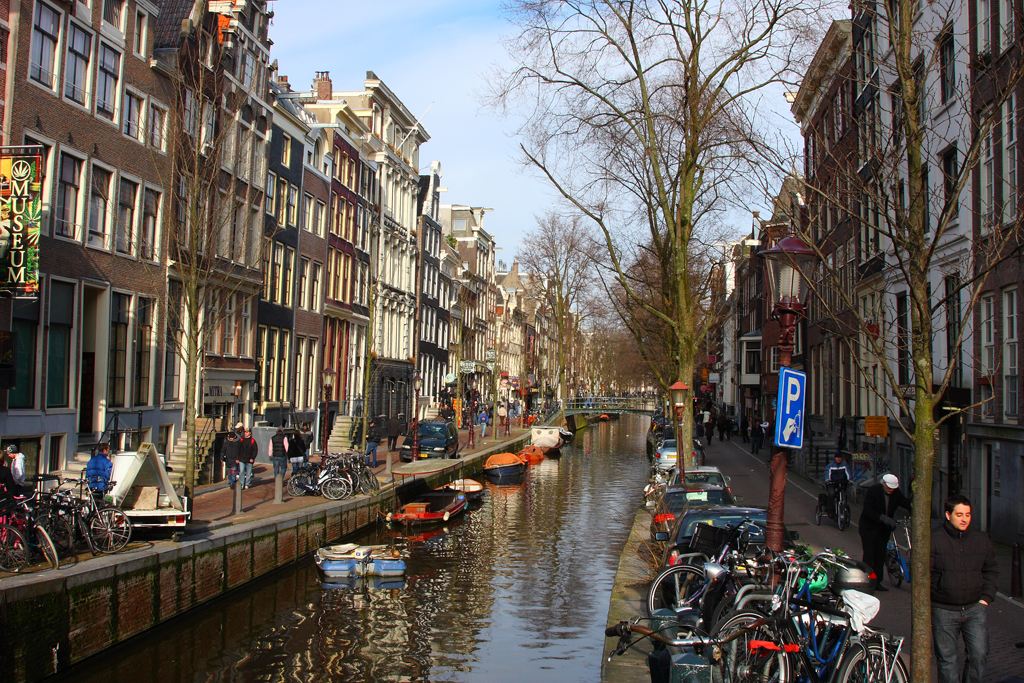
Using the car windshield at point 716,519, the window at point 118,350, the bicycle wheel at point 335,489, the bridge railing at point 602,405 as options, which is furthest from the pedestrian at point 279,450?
the bridge railing at point 602,405

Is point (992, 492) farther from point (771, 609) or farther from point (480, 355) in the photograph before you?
point (480, 355)

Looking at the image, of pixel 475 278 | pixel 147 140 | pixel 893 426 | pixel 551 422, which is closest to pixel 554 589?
pixel 893 426

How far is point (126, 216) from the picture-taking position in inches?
981

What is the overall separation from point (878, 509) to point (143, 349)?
66.6 feet

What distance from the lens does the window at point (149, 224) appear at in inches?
1005

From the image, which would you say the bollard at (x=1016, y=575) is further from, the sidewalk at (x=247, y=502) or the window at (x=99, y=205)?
the window at (x=99, y=205)

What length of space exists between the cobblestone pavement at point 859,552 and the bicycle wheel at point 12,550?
11257 millimetres

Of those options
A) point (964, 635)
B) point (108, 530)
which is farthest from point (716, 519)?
point (108, 530)

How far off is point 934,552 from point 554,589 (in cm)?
1235

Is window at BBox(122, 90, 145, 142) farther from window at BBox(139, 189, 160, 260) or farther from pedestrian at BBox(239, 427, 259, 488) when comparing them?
pedestrian at BBox(239, 427, 259, 488)

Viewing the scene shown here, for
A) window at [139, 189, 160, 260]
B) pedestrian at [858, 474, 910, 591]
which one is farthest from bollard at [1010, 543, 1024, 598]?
window at [139, 189, 160, 260]

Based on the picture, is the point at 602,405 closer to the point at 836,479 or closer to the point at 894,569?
the point at 836,479

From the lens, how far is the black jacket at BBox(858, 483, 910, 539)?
14562 millimetres

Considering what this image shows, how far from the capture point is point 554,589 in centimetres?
1950
